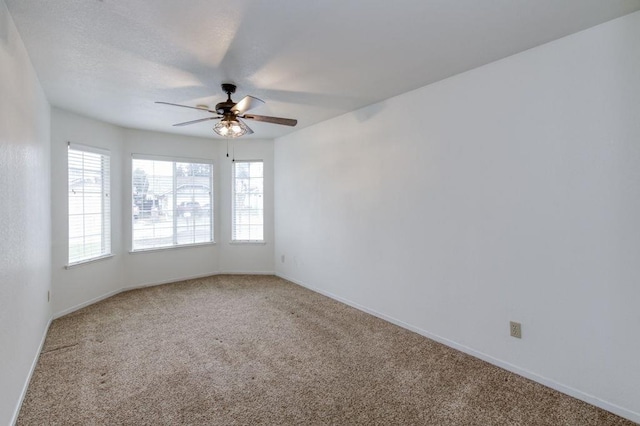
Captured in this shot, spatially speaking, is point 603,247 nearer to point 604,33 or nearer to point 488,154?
point 488,154

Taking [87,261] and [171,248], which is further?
[171,248]

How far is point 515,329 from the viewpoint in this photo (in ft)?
8.41

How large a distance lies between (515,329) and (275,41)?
2995mm

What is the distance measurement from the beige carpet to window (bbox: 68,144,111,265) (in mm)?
920

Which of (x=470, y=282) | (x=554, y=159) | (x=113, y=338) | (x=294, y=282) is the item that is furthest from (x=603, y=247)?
(x=113, y=338)

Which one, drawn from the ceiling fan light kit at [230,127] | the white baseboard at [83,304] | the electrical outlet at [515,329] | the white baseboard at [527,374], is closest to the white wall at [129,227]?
the white baseboard at [83,304]

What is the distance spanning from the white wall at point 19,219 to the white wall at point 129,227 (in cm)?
79

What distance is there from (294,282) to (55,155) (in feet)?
12.2

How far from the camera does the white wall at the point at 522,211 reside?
6.79ft

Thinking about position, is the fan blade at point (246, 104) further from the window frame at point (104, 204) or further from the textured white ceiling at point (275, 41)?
the window frame at point (104, 204)

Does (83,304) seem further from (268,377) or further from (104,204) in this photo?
(268,377)

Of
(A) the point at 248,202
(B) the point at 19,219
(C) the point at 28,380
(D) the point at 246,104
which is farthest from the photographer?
(A) the point at 248,202

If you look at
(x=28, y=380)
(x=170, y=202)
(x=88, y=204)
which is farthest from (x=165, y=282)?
(x=28, y=380)

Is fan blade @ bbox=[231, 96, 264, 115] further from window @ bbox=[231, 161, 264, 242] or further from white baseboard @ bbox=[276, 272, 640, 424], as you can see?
window @ bbox=[231, 161, 264, 242]
